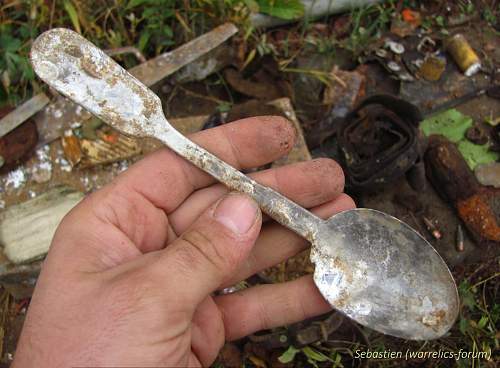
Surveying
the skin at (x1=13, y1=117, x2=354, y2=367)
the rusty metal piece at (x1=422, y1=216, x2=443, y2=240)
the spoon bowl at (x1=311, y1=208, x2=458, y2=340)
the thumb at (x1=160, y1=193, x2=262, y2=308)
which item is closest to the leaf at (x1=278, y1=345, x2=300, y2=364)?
the skin at (x1=13, y1=117, x2=354, y2=367)

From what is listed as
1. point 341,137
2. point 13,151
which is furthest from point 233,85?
point 13,151

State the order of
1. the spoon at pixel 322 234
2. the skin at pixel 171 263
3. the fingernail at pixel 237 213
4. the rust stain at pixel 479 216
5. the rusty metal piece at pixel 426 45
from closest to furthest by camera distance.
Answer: the skin at pixel 171 263 → the fingernail at pixel 237 213 → the spoon at pixel 322 234 → the rust stain at pixel 479 216 → the rusty metal piece at pixel 426 45

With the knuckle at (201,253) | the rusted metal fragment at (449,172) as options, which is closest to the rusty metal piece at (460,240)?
the rusted metal fragment at (449,172)

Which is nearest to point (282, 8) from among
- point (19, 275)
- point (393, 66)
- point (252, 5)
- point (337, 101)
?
point (252, 5)

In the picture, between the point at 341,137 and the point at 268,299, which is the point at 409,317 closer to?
the point at 268,299

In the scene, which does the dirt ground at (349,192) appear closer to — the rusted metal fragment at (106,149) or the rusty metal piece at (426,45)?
the rusted metal fragment at (106,149)

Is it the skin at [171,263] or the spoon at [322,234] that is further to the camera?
the spoon at [322,234]

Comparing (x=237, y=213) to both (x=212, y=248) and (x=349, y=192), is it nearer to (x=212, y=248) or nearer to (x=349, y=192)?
(x=212, y=248)

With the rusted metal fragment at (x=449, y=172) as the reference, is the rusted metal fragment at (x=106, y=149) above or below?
above
